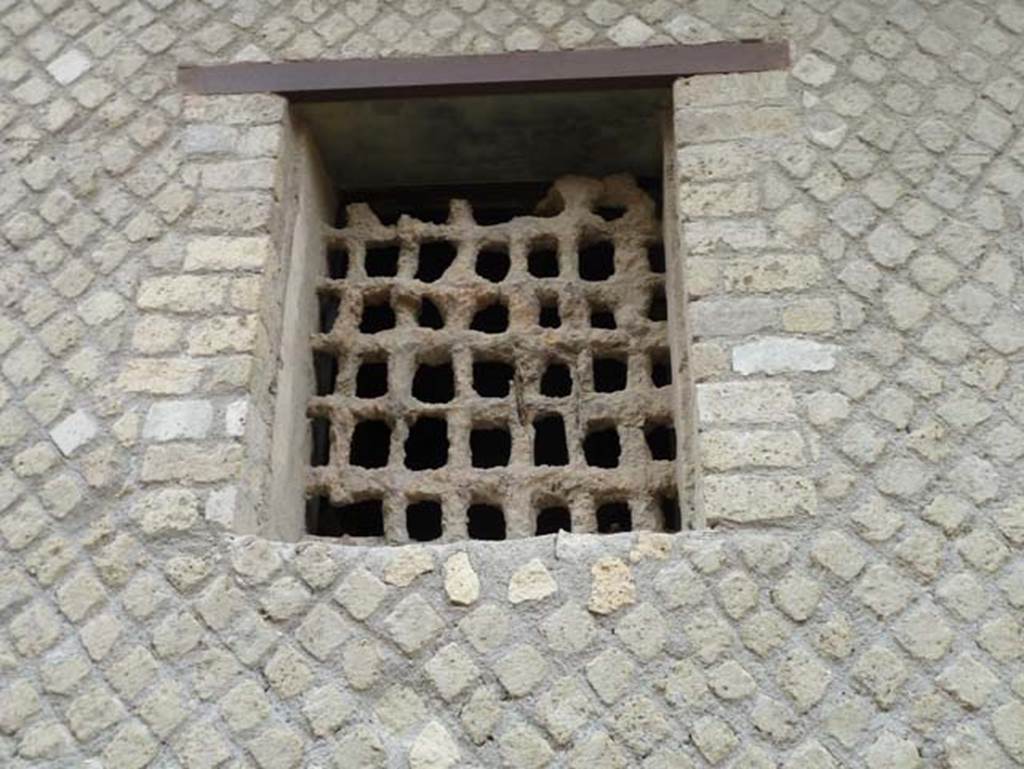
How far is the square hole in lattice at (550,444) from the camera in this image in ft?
10.7

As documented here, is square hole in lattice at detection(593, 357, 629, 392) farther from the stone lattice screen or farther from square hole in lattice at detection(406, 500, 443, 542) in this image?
square hole in lattice at detection(406, 500, 443, 542)

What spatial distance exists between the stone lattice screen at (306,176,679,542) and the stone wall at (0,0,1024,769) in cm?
24

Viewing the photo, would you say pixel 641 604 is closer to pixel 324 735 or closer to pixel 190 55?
pixel 324 735

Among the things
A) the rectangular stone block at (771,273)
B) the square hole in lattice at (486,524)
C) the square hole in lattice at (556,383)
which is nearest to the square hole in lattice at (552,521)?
the square hole in lattice at (486,524)

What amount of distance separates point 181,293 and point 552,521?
36.4 inches

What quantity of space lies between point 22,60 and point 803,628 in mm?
2248

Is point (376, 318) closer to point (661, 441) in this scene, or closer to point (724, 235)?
point (661, 441)

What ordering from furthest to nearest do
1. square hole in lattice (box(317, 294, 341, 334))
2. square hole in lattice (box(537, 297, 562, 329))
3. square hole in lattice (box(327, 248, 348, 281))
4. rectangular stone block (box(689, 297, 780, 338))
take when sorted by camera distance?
square hole in lattice (box(327, 248, 348, 281)), square hole in lattice (box(317, 294, 341, 334)), square hole in lattice (box(537, 297, 562, 329)), rectangular stone block (box(689, 297, 780, 338))

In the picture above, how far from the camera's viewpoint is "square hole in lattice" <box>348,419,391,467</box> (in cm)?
323

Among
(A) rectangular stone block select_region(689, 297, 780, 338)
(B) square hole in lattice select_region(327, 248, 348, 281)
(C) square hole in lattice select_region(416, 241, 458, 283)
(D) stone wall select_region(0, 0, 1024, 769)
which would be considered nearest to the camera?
(D) stone wall select_region(0, 0, 1024, 769)

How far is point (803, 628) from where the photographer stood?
245 cm

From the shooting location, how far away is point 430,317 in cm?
335

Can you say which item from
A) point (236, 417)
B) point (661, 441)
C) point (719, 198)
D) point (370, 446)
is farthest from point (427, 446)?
point (719, 198)

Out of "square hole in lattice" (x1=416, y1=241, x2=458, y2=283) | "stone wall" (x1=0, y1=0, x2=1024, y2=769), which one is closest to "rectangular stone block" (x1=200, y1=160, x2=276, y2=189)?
"stone wall" (x1=0, y1=0, x2=1024, y2=769)
